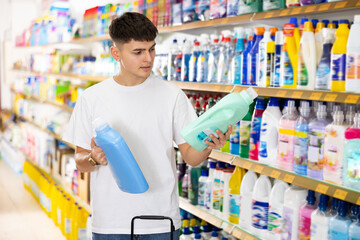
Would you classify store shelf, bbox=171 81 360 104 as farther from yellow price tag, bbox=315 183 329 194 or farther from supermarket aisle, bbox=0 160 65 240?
supermarket aisle, bbox=0 160 65 240

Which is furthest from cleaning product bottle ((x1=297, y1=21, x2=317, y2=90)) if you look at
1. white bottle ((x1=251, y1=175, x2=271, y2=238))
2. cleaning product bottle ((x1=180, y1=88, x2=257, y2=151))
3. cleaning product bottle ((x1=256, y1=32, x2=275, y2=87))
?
white bottle ((x1=251, y1=175, x2=271, y2=238))

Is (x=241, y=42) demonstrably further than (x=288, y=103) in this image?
Yes

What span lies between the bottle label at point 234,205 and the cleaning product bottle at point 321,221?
64 centimetres

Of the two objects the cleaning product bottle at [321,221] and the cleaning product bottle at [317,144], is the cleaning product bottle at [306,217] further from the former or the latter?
the cleaning product bottle at [317,144]

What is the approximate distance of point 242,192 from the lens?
108 inches

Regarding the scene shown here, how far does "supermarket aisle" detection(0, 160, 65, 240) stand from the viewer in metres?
4.77

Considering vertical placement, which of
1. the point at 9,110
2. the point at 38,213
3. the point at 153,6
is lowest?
the point at 38,213

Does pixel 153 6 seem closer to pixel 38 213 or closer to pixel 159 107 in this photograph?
pixel 159 107

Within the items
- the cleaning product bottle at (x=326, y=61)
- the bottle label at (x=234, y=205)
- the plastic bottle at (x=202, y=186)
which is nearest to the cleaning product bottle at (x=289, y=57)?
the cleaning product bottle at (x=326, y=61)

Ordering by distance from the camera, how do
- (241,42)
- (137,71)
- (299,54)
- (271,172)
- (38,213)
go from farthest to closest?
(38,213)
(241,42)
(271,172)
(299,54)
(137,71)

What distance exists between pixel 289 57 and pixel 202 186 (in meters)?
1.19

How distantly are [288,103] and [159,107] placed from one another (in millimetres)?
748

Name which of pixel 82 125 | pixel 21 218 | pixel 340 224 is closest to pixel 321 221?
pixel 340 224

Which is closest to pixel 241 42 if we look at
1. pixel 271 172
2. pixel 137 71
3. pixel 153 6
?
pixel 271 172
